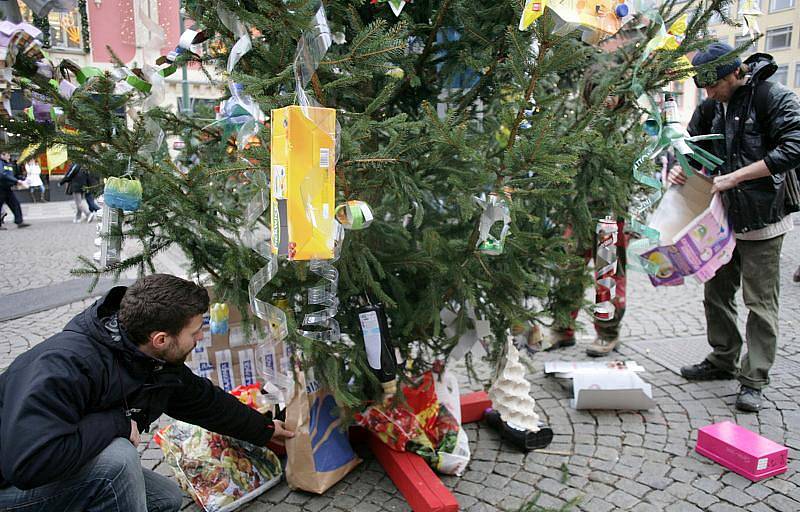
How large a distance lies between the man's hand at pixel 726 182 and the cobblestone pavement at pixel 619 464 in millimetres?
1332

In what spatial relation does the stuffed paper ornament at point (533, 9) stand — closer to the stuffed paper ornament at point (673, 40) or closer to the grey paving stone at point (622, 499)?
the stuffed paper ornament at point (673, 40)

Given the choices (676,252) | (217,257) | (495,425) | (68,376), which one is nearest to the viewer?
(68,376)

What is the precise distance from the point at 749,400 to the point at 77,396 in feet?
11.4

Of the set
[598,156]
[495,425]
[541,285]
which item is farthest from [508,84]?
[495,425]

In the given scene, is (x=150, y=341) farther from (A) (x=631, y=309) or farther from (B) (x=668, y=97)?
(A) (x=631, y=309)

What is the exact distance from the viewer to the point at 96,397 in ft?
6.37

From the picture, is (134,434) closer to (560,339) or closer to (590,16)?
(590,16)

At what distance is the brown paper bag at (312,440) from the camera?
2766 mm

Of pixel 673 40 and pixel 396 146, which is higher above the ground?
pixel 673 40

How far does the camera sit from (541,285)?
2631 millimetres

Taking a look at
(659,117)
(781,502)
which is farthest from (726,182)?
(781,502)

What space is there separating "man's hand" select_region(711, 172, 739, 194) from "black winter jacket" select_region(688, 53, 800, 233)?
9 cm

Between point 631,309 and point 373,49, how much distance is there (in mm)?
4592

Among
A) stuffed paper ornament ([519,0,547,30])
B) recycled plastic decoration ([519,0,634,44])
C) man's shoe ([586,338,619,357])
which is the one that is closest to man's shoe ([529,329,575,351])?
man's shoe ([586,338,619,357])
